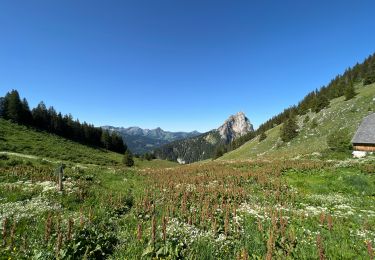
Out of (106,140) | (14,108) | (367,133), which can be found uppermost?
(14,108)

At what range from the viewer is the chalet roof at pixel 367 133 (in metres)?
37.1

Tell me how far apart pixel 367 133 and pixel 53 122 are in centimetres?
10682

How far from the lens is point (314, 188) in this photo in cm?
1859

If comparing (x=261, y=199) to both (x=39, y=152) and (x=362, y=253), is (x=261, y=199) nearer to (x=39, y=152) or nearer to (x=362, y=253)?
(x=362, y=253)

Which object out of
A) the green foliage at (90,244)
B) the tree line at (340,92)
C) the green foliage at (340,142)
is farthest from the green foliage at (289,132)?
the green foliage at (90,244)

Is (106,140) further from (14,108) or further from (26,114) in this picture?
(14,108)

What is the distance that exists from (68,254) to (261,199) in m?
12.4

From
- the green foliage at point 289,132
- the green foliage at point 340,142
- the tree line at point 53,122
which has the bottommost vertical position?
the green foliage at point 340,142

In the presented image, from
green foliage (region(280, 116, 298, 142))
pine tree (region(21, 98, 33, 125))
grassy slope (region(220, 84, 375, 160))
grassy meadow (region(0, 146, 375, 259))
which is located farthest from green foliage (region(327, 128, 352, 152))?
pine tree (region(21, 98, 33, 125))

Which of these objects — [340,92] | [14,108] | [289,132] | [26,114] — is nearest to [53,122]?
[26,114]

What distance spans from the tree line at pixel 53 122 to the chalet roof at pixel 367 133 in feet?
311

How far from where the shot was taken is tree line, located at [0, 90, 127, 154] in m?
82.4

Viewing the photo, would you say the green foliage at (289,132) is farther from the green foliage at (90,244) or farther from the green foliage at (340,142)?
the green foliage at (90,244)

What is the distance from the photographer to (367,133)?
38.7m
